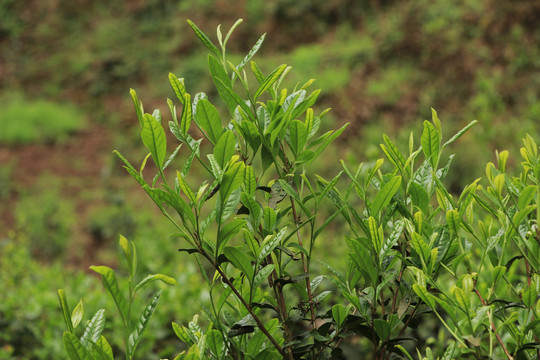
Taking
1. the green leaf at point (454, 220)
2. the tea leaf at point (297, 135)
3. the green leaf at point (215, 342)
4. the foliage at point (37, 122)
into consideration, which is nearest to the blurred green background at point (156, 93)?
the foliage at point (37, 122)

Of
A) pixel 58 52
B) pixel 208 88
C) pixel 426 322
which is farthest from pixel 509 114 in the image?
pixel 58 52

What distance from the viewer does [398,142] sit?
6.43m

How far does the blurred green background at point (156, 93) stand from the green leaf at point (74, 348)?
194cm

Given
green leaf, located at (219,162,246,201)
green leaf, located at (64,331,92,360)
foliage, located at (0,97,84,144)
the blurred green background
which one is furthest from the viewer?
foliage, located at (0,97,84,144)

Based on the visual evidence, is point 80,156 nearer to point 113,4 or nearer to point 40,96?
point 40,96

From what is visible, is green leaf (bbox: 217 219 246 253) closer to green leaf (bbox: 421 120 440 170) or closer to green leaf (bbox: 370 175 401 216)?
green leaf (bbox: 370 175 401 216)

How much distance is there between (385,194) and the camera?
3.20 ft

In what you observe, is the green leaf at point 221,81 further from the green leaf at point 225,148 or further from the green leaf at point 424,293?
the green leaf at point 424,293

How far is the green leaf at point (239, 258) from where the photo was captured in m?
0.92

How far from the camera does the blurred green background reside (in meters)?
4.21

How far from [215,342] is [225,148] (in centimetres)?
35

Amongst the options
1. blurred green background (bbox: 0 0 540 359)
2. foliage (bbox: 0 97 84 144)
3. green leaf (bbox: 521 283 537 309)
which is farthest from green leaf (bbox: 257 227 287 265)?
foliage (bbox: 0 97 84 144)

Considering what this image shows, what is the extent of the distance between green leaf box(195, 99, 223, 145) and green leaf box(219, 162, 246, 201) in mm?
Result: 151

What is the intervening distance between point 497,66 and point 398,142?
2584 mm
